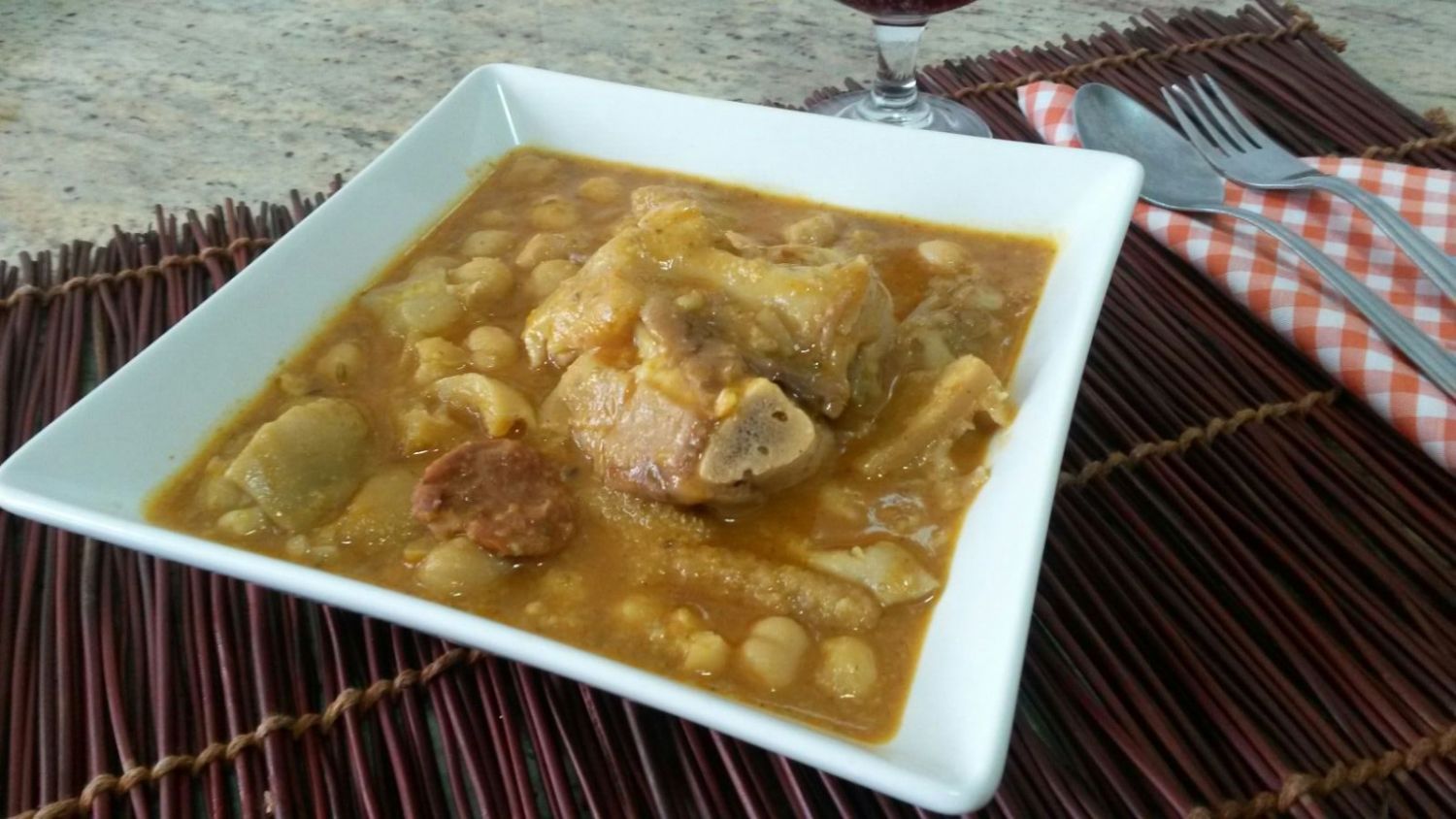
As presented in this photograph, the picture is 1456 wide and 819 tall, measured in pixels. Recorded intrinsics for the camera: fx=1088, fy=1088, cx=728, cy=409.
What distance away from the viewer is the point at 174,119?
2410 millimetres

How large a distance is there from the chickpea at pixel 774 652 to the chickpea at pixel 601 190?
0.87 meters

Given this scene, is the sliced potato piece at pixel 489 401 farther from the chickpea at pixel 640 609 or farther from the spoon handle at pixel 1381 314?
the spoon handle at pixel 1381 314

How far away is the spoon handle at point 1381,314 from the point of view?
4.80 ft

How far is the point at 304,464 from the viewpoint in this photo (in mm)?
1274

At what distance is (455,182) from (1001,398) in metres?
0.96

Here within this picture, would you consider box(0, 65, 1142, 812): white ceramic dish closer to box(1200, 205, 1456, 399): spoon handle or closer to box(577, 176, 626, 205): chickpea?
box(577, 176, 626, 205): chickpea

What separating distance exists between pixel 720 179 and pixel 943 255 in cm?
41

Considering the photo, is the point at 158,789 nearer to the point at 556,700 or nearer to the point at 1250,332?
the point at 556,700

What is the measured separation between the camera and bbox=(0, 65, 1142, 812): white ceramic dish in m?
0.94

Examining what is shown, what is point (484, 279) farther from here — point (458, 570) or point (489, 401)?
point (458, 570)

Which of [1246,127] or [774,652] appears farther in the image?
[1246,127]

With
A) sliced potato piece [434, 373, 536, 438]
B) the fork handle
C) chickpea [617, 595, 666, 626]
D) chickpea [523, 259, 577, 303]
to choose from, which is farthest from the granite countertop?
chickpea [617, 595, 666, 626]

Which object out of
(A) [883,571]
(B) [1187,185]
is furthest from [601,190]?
(B) [1187,185]

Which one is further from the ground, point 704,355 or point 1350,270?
point 704,355
